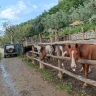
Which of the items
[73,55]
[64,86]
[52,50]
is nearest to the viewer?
[73,55]

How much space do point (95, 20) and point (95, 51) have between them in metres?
16.8

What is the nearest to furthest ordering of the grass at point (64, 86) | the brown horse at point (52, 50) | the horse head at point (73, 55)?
the horse head at point (73, 55), the grass at point (64, 86), the brown horse at point (52, 50)

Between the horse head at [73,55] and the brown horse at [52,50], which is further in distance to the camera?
the brown horse at [52,50]

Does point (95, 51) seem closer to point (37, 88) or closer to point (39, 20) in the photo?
point (37, 88)

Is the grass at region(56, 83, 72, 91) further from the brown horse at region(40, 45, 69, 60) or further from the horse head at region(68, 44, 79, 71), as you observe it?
the brown horse at region(40, 45, 69, 60)

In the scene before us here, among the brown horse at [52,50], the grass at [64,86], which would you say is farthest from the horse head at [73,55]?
the brown horse at [52,50]

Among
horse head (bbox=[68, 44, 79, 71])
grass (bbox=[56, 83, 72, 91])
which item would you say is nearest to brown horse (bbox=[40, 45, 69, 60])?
grass (bbox=[56, 83, 72, 91])

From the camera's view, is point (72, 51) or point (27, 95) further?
point (27, 95)

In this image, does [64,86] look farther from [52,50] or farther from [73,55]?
[52,50]

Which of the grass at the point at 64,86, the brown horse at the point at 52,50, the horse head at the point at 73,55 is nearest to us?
the horse head at the point at 73,55

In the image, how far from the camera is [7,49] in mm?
23688

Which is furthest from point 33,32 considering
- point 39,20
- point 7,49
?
point 7,49

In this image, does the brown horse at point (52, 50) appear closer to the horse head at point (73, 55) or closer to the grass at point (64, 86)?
the grass at point (64, 86)

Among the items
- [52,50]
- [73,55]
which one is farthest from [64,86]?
[52,50]
